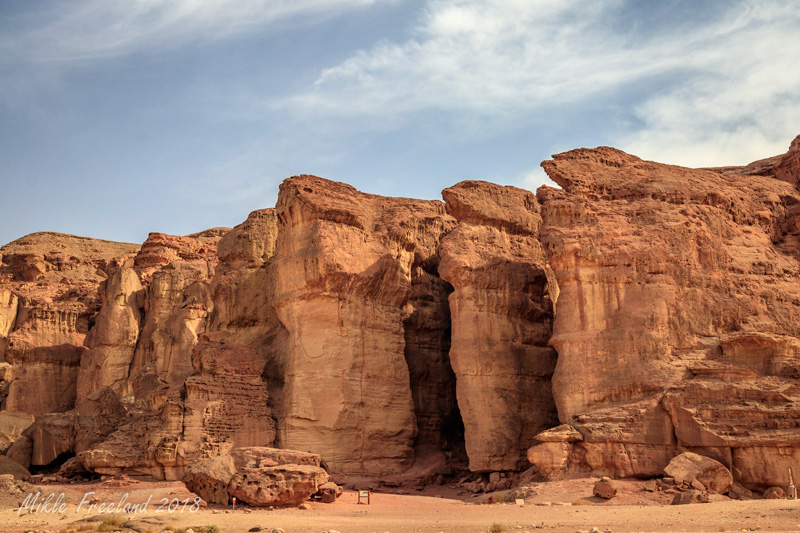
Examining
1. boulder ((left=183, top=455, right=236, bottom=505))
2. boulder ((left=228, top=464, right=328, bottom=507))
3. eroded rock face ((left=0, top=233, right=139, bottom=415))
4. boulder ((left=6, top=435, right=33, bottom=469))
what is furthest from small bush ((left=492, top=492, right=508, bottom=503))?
eroded rock face ((left=0, top=233, right=139, bottom=415))

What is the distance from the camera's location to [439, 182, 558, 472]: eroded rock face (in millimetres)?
29078

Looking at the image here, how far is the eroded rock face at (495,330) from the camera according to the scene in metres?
29.1

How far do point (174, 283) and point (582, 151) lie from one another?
22.2 m

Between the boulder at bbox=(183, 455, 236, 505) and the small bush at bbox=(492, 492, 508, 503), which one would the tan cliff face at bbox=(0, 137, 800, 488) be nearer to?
the small bush at bbox=(492, 492, 508, 503)

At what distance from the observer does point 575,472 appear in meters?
24.9

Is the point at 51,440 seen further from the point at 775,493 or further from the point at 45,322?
the point at 775,493

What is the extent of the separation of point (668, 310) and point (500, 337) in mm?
5784

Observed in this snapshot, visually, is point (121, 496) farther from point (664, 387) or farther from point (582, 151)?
point (582, 151)

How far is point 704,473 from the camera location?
75.2ft

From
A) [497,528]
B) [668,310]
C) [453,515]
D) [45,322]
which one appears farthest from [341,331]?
[45,322]

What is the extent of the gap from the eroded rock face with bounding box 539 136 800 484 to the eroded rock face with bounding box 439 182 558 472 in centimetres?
294

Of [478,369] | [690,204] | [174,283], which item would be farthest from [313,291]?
[174,283]

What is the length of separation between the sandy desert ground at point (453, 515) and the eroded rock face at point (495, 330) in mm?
4934

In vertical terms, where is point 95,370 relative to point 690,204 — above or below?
below
